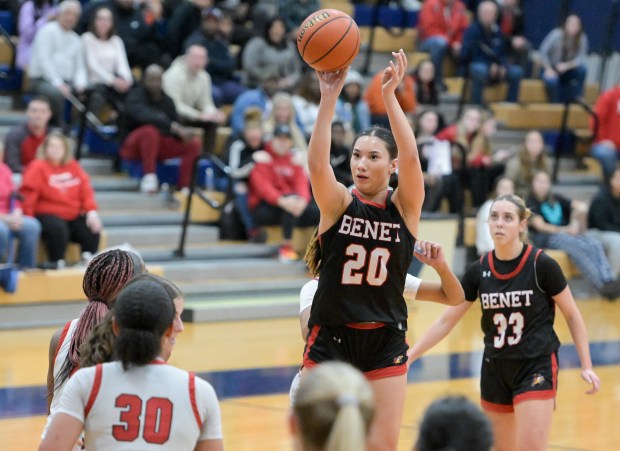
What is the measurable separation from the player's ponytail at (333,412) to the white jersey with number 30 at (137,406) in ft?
2.29

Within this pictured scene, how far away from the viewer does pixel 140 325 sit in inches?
123

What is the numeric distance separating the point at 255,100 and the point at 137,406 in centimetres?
987

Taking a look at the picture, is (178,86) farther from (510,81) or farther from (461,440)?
(461,440)

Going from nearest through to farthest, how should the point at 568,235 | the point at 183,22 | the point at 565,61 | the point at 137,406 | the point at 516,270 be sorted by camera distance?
the point at 137,406 → the point at 516,270 → the point at 568,235 → the point at 183,22 → the point at 565,61

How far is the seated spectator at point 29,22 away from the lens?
12320 mm

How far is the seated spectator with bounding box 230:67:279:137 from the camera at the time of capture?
1262 cm

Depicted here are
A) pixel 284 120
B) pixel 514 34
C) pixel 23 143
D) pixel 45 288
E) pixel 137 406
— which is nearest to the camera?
pixel 137 406

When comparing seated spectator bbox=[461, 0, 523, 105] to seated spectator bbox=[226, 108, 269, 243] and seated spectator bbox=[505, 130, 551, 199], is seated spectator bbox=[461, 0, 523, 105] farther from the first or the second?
seated spectator bbox=[226, 108, 269, 243]

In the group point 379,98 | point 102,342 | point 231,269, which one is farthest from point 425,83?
point 102,342

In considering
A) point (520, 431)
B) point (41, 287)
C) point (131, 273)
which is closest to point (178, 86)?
point (41, 287)

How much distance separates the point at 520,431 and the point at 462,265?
7.88m

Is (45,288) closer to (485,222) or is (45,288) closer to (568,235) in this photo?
(485,222)

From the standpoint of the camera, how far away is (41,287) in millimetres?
9922

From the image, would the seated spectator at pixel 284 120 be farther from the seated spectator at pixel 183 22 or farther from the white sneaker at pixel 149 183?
the seated spectator at pixel 183 22
